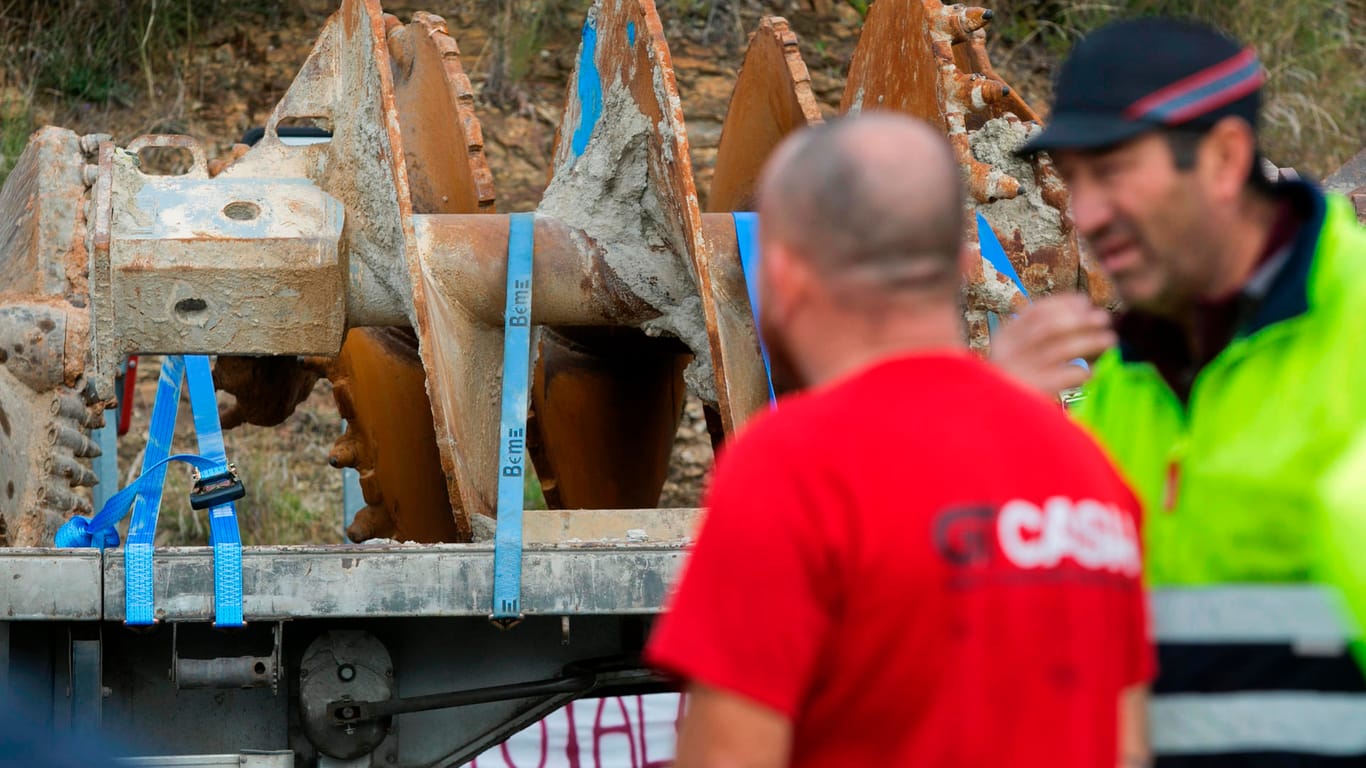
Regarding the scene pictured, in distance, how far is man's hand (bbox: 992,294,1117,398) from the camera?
198 cm

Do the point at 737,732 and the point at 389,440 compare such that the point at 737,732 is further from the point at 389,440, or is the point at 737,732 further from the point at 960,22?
the point at 389,440

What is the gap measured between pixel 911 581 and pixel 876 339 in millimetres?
241

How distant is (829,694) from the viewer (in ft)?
4.97

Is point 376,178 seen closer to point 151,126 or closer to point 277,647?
point 277,647

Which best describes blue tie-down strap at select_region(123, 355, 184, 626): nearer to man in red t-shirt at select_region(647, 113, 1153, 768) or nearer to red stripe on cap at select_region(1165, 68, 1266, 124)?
man in red t-shirt at select_region(647, 113, 1153, 768)

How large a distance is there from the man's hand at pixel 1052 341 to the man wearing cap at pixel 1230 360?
0.13 metres

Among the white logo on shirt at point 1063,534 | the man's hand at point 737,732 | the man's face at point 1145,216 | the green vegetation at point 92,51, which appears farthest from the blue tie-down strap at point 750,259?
the green vegetation at point 92,51

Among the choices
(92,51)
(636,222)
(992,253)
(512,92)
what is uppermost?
(92,51)

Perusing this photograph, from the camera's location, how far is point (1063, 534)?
1.55m

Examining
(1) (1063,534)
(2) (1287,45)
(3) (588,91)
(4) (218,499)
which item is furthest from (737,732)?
(2) (1287,45)

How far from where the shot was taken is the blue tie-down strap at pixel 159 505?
131 inches

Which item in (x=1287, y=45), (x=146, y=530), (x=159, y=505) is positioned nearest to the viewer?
(x=146, y=530)

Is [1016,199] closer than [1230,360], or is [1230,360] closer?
[1230,360]

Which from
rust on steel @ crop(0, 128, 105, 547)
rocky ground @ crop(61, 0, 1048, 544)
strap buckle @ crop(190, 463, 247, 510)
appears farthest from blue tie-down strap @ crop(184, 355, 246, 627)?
rocky ground @ crop(61, 0, 1048, 544)
